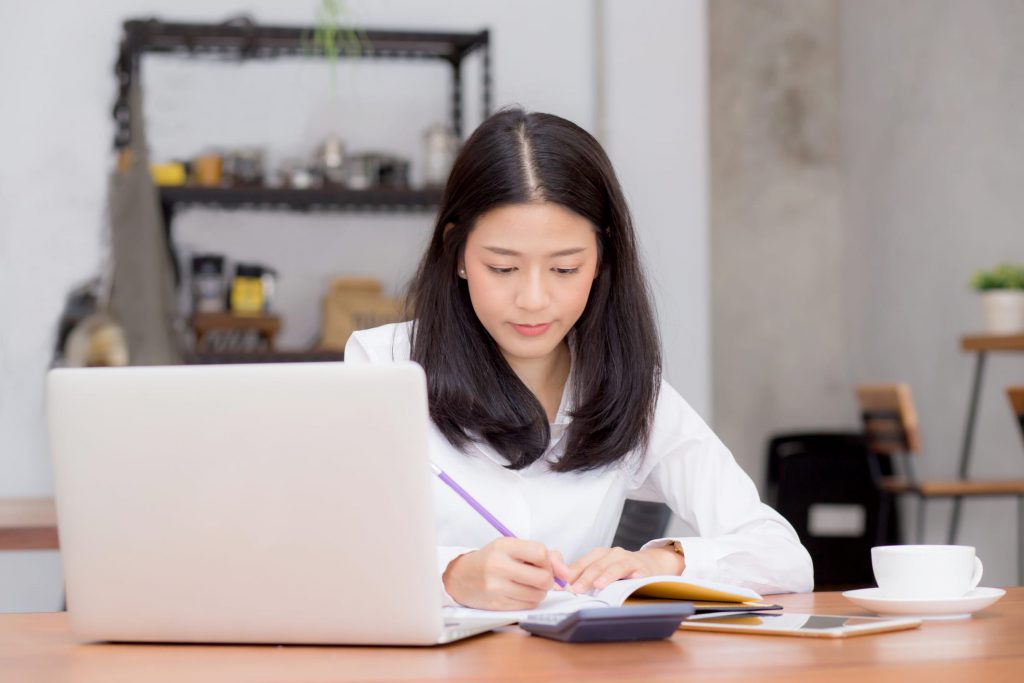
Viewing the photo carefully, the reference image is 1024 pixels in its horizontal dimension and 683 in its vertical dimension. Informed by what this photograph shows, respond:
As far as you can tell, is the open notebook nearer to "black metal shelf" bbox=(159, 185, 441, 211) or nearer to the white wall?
"black metal shelf" bbox=(159, 185, 441, 211)

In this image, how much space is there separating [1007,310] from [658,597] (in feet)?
10.7

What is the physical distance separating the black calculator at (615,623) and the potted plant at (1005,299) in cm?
343

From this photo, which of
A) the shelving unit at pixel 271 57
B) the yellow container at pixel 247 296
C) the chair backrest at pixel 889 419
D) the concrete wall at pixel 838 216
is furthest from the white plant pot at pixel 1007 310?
the yellow container at pixel 247 296

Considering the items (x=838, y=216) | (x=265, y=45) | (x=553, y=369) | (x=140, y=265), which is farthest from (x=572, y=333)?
(x=838, y=216)

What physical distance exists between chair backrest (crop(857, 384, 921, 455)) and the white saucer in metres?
3.23

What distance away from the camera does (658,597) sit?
3.84 ft

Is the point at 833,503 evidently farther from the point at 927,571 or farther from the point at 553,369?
the point at 927,571

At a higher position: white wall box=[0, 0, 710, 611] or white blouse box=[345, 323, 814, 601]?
white wall box=[0, 0, 710, 611]

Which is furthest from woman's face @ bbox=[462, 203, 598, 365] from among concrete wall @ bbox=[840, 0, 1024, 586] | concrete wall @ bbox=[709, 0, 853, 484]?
concrete wall @ bbox=[709, 0, 853, 484]

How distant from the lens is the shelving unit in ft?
11.2

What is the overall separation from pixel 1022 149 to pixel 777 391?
5.62ft

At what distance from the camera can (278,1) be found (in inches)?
144

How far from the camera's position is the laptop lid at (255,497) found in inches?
36.3

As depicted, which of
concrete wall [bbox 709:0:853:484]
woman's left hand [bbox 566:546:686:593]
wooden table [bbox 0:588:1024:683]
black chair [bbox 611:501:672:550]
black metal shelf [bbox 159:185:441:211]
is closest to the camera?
wooden table [bbox 0:588:1024:683]
